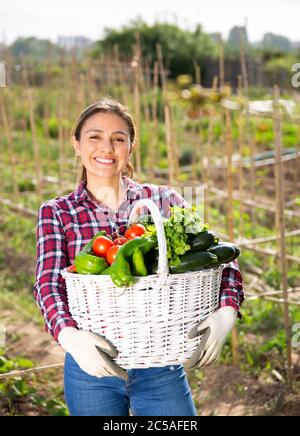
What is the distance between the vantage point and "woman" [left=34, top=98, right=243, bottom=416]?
5.13ft

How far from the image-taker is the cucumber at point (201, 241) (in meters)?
1.59

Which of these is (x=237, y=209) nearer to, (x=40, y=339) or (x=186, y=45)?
(x=40, y=339)

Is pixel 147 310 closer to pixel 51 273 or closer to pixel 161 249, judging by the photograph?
pixel 161 249

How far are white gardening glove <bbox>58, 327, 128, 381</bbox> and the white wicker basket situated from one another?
0.03 meters

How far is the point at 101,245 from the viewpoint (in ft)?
5.20

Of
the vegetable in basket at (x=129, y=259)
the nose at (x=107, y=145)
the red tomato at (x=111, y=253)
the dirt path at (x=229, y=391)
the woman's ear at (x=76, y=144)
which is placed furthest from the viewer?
the dirt path at (x=229, y=391)

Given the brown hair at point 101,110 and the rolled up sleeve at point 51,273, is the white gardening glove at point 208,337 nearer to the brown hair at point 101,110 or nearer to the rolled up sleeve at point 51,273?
the rolled up sleeve at point 51,273

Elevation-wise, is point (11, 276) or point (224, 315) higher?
point (224, 315)

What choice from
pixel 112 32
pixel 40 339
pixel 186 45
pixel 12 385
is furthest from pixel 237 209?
pixel 112 32

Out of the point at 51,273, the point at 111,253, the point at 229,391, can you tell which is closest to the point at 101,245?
the point at 111,253

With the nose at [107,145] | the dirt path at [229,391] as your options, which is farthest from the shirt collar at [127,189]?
the dirt path at [229,391]

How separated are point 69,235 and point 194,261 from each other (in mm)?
384

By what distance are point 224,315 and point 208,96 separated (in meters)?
0.77

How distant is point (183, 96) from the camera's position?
1920mm
